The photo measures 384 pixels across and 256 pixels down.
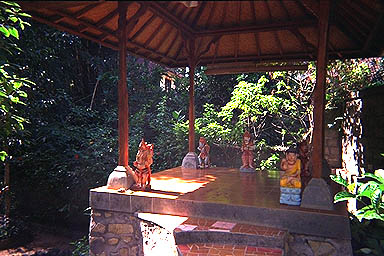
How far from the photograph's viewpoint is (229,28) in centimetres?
622

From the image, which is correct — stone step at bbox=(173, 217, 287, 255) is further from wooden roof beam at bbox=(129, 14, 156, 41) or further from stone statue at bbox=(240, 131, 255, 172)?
wooden roof beam at bbox=(129, 14, 156, 41)

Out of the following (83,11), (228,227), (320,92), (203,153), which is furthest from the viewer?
(203,153)

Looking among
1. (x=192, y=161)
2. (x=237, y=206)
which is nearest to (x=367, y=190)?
(x=237, y=206)

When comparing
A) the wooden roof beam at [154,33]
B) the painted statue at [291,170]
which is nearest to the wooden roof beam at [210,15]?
the wooden roof beam at [154,33]

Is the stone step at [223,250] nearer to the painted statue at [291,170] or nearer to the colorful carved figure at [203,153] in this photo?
the painted statue at [291,170]

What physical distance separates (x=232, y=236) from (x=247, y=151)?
354 centimetres

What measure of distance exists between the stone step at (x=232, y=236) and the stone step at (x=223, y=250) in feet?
0.08

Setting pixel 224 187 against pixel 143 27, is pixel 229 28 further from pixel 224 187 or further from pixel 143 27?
pixel 224 187

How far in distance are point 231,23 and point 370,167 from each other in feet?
12.9

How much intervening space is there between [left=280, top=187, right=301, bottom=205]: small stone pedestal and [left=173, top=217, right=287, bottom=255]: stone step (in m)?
0.48

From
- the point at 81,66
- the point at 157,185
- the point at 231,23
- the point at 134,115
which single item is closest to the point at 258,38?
the point at 231,23

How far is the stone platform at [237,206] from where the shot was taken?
368 centimetres

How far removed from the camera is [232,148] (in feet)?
33.6

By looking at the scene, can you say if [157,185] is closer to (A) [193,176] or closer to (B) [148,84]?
(A) [193,176]
